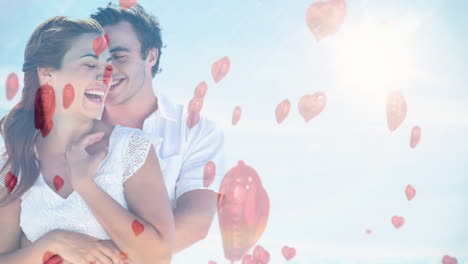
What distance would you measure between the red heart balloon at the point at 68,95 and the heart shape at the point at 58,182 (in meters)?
0.30

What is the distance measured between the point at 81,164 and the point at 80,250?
326mm

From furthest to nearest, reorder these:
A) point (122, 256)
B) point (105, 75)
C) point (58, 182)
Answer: point (105, 75)
point (58, 182)
point (122, 256)

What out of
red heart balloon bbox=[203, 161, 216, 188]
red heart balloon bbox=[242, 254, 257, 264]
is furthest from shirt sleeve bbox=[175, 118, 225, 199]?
red heart balloon bbox=[242, 254, 257, 264]

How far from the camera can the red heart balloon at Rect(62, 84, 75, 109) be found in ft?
8.07

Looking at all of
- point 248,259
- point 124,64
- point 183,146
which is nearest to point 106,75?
point 124,64

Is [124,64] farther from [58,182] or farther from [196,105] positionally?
[58,182]

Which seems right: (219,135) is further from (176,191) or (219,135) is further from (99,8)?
(99,8)

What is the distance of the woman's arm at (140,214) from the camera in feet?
6.93

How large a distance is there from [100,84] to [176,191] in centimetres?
70

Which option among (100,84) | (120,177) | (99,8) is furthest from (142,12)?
(120,177)

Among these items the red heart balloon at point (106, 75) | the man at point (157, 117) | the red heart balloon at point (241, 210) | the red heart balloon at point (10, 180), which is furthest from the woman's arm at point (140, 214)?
the red heart balloon at point (241, 210)

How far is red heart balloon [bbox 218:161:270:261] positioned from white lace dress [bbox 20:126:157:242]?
0.89 meters

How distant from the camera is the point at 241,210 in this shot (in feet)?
10.3

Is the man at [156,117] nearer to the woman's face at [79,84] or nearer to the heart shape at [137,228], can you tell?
the woman's face at [79,84]
